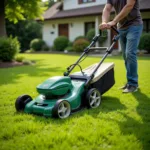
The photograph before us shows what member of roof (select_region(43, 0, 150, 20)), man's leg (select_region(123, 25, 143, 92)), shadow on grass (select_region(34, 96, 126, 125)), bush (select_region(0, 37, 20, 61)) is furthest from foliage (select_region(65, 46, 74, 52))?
shadow on grass (select_region(34, 96, 126, 125))

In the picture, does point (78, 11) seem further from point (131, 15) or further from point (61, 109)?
point (61, 109)

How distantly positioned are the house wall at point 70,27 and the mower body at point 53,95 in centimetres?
1807

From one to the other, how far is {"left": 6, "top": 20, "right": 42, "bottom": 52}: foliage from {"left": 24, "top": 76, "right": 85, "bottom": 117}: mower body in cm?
3026

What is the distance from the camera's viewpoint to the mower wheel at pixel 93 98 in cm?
426

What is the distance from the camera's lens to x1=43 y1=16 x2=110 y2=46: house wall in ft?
79.4

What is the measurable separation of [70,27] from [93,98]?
70.8 feet

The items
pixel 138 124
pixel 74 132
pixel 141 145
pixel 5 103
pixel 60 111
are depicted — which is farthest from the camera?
pixel 5 103

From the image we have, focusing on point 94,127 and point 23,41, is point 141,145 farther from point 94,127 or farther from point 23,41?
point 23,41

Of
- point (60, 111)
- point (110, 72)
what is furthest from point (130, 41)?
point (60, 111)

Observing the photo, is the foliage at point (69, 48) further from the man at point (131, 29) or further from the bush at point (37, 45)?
the man at point (131, 29)

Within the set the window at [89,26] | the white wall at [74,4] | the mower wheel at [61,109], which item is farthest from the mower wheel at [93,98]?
the window at [89,26]

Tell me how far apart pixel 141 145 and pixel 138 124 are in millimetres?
724

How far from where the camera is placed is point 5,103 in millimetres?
4934

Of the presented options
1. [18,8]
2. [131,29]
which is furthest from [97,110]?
[18,8]
